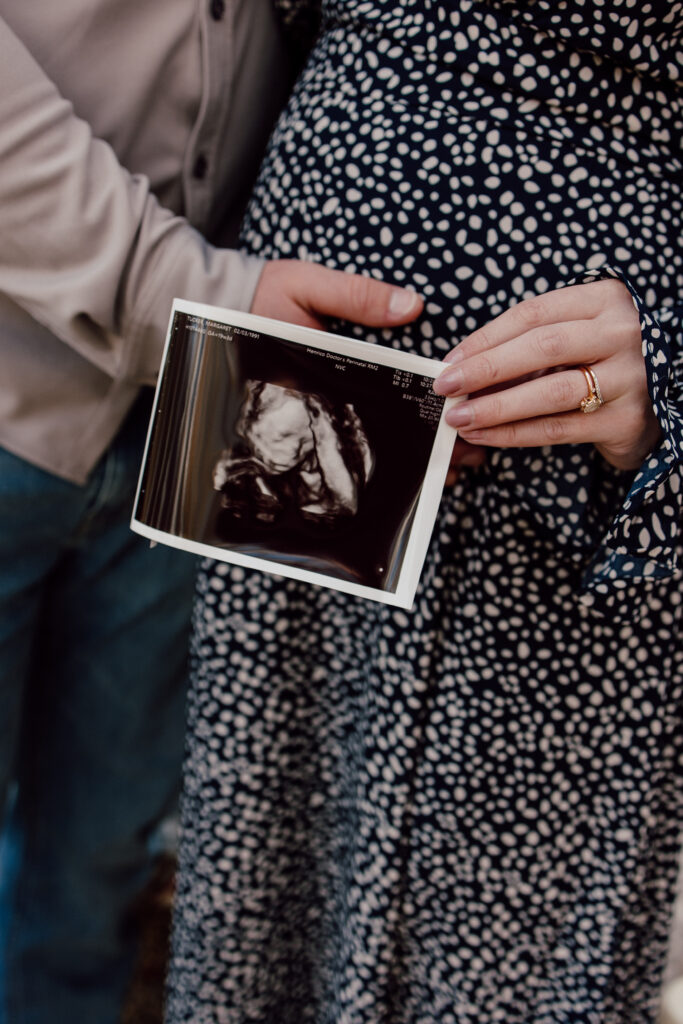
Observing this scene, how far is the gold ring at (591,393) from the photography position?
52 cm

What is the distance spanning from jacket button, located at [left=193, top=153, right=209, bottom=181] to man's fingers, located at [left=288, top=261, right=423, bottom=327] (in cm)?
24

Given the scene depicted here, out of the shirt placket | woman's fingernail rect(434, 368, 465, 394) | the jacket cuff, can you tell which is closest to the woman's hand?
woman's fingernail rect(434, 368, 465, 394)

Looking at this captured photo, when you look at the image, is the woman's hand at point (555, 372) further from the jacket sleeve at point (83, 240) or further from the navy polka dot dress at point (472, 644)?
the jacket sleeve at point (83, 240)

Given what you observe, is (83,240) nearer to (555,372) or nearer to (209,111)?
(209,111)

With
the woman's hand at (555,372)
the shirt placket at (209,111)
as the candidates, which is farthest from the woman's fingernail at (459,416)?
the shirt placket at (209,111)

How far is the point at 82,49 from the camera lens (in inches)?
24.3

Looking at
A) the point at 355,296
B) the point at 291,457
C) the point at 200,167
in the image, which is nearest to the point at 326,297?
the point at 355,296

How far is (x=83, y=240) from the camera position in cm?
58

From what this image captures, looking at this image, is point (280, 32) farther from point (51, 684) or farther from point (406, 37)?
point (51, 684)

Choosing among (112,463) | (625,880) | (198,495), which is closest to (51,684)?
(112,463)

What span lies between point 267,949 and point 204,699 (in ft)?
1.06

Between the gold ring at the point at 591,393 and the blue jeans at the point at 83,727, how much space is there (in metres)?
0.53

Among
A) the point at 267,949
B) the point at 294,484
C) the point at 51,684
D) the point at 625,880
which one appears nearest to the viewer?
the point at 294,484

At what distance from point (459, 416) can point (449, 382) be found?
26 mm
